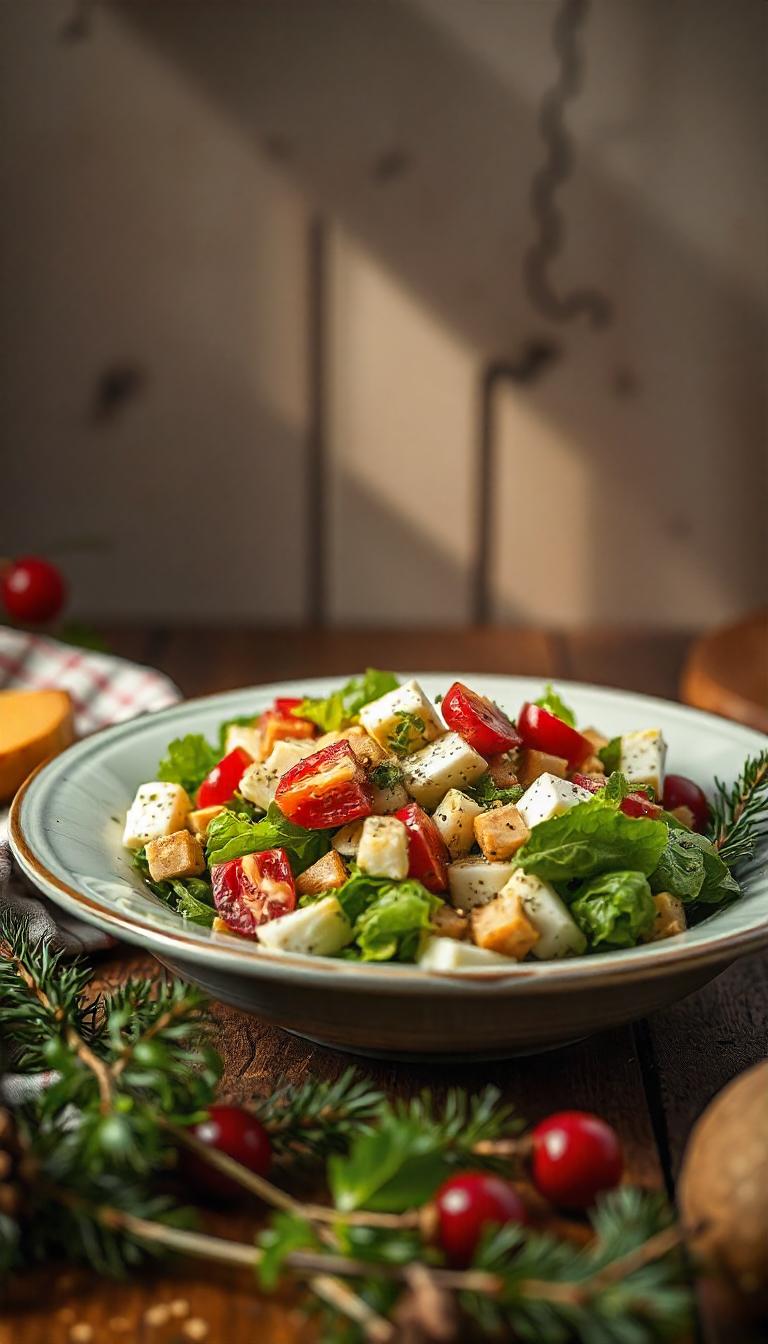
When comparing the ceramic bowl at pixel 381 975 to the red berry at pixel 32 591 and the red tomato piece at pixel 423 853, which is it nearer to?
the red tomato piece at pixel 423 853

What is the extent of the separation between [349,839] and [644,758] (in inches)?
13.8

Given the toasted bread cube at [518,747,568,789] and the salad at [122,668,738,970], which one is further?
the toasted bread cube at [518,747,568,789]

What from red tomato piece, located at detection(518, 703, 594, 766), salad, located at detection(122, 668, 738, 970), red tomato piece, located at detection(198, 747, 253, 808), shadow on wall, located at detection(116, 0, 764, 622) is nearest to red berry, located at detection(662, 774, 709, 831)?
salad, located at detection(122, 668, 738, 970)

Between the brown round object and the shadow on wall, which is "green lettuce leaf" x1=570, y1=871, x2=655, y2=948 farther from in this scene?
the shadow on wall

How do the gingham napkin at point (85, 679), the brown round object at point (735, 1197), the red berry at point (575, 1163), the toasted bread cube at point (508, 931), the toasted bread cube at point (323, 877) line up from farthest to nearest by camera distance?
the gingham napkin at point (85, 679) → the toasted bread cube at point (323, 877) → the toasted bread cube at point (508, 931) → the red berry at point (575, 1163) → the brown round object at point (735, 1197)

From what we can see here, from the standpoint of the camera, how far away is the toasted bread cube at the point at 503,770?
1378 mm

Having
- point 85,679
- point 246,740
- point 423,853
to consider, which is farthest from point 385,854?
point 85,679

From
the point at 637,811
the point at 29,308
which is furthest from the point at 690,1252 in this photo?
the point at 29,308

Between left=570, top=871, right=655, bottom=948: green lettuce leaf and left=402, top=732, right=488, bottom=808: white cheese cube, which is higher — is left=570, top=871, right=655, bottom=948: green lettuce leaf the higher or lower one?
the lower one

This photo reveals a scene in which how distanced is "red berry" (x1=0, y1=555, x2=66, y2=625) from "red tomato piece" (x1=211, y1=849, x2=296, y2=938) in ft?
4.45

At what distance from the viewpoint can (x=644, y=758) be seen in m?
1.42

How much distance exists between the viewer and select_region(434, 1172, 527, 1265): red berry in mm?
895

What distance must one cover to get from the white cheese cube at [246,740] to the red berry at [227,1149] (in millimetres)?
501

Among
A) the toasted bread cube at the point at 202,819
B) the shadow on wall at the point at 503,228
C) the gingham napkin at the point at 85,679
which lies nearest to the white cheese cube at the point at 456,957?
the toasted bread cube at the point at 202,819
